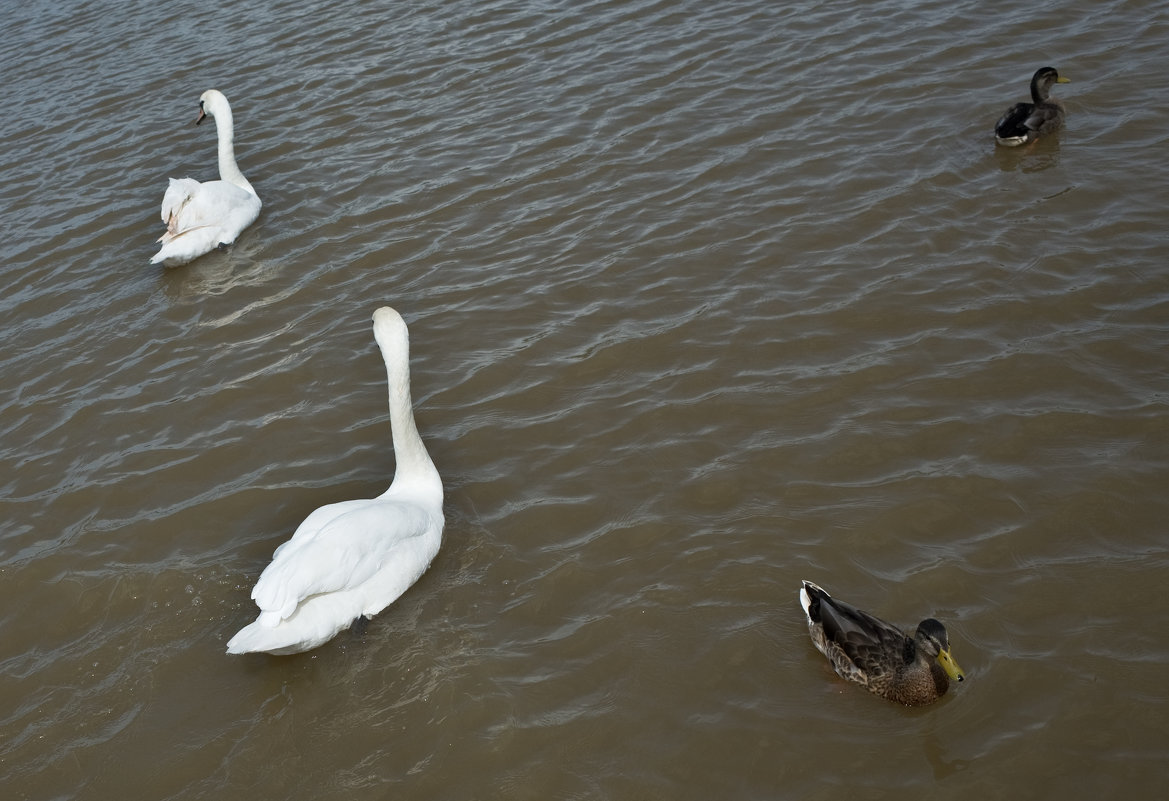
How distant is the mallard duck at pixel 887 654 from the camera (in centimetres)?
440

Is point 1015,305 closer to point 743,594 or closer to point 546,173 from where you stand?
point 743,594

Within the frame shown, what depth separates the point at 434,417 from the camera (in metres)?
6.81

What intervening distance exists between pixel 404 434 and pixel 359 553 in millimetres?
854

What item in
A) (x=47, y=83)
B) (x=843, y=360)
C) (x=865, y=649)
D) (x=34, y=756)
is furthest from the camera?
(x=47, y=83)

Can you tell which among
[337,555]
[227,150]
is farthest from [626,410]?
[227,150]

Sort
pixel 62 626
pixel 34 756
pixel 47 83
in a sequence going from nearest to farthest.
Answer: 1. pixel 34 756
2. pixel 62 626
3. pixel 47 83

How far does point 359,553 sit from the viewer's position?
5.28 m

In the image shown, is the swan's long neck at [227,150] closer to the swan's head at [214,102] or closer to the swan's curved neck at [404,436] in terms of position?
the swan's head at [214,102]

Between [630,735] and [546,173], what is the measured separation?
18.3 ft

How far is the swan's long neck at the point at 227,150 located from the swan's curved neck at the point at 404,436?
4.32m

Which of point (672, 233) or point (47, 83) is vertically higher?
point (47, 83)

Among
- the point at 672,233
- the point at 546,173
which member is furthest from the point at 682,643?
the point at 546,173

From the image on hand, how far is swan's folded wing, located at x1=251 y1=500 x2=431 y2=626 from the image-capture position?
16.4ft

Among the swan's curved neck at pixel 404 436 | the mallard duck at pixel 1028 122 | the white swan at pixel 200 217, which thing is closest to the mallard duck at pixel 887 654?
the swan's curved neck at pixel 404 436
